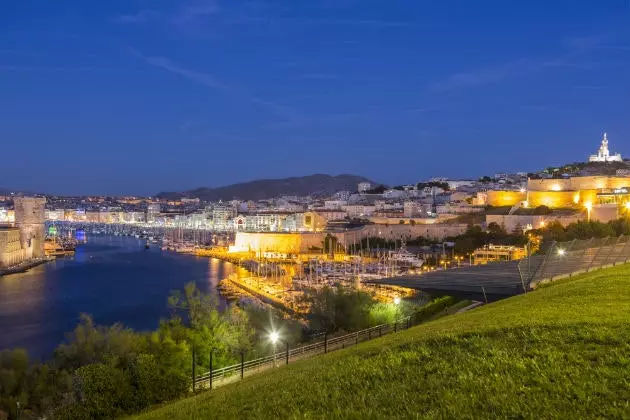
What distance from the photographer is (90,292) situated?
21.0m

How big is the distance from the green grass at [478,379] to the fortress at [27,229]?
29288mm

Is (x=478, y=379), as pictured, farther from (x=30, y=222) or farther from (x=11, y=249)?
(x=30, y=222)

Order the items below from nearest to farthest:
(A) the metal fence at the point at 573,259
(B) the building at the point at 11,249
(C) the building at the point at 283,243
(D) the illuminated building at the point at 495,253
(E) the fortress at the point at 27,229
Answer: (A) the metal fence at the point at 573,259
(D) the illuminated building at the point at 495,253
(B) the building at the point at 11,249
(E) the fortress at the point at 27,229
(C) the building at the point at 283,243

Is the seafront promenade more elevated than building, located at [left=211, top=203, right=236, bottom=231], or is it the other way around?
building, located at [left=211, top=203, right=236, bottom=231]

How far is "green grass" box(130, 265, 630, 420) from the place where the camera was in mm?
2158

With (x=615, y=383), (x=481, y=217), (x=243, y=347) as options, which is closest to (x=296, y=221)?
(x=481, y=217)

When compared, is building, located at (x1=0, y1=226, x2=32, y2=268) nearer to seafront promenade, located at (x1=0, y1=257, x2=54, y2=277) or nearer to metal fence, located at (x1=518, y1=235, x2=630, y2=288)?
seafront promenade, located at (x1=0, y1=257, x2=54, y2=277)

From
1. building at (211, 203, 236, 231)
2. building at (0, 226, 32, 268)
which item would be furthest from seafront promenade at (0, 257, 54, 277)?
building at (211, 203, 236, 231)

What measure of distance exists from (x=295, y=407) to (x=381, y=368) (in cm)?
55

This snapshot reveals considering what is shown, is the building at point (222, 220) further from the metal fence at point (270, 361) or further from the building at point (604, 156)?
the metal fence at point (270, 361)

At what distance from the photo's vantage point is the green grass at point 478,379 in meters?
2.16

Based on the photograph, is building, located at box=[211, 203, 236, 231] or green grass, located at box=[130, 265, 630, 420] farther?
building, located at box=[211, 203, 236, 231]

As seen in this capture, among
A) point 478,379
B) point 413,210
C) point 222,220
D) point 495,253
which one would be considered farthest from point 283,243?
point 478,379

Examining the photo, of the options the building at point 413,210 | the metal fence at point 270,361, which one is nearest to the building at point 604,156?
the building at point 413,210
